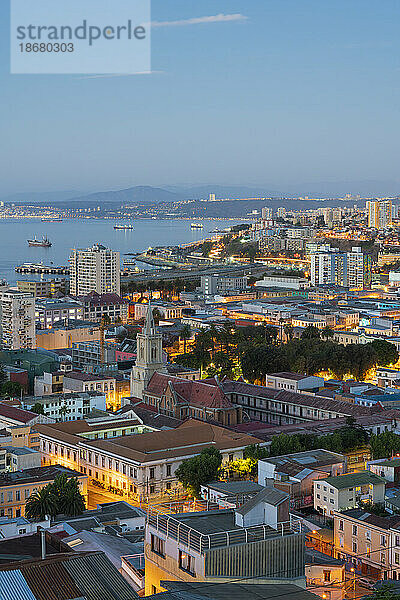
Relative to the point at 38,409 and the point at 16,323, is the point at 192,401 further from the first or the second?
the point at 16,323

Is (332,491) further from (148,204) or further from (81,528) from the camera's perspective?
(148,204)

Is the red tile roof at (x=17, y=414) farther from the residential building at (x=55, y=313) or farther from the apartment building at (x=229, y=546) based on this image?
the residential building at (x=55, y=313)

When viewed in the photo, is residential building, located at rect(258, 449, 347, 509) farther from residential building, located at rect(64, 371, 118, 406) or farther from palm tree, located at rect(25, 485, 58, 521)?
residential building, located at rect(64, 371, 118, 406)

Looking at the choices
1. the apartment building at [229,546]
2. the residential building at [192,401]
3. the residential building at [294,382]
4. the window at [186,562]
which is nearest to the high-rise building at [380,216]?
the residential building at [294,382]

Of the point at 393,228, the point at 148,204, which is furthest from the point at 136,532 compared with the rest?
the point at 148,204

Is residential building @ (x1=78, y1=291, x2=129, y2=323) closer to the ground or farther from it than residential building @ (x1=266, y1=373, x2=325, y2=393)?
farther from it

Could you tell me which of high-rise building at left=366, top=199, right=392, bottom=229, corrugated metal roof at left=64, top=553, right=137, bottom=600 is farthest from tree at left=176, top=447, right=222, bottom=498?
high-rise building at left=366, top=199, right=392, bottom=229

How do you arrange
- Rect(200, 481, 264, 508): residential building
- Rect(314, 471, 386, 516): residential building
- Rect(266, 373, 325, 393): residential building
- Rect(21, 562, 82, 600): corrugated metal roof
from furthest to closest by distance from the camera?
Rect(266, 373, 325, 393): residential building
Rect(314, 471, 386, 516): residential building
Rect(200, 481, 264, 508): residential building
Rect(21, 562, 82, 600): corrugated metal roof

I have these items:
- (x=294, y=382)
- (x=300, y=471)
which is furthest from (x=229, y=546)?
(x=294, y=382)
